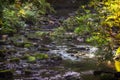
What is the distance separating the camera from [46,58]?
47.2 ft

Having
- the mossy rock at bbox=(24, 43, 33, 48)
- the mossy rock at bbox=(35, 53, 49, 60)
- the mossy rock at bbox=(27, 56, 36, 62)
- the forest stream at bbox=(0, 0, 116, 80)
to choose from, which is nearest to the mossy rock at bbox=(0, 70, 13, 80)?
the forest stream at bbox=(0, 0, 116, 80)

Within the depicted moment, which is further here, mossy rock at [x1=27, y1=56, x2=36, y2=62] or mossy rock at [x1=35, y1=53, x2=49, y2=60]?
mossy rock at [x1=35, y1=53, x2=49, y2=60]

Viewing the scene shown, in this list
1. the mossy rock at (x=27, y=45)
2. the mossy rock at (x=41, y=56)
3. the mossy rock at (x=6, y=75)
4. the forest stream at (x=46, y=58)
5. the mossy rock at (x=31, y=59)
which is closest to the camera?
the mossy rock at (x=6, y=75)

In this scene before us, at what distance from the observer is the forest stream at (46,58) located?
1170 centimetres

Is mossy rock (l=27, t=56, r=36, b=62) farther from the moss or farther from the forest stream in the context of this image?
the moss

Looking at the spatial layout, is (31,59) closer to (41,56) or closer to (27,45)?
(41,56)

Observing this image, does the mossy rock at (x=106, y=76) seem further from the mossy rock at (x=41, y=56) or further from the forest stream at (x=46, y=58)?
the mossy rock at (x=41, y=56)

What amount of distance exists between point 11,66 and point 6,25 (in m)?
7.87

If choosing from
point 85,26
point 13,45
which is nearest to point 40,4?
point 85,26

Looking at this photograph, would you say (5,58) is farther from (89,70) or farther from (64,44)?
(64,44)

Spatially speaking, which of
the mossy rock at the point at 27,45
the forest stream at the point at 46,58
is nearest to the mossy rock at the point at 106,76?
the forest stream at the point at 46,58

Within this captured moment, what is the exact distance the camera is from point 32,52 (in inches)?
A: 613

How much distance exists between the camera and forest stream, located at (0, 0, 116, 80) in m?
11.7

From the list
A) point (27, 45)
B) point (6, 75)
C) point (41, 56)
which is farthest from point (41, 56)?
point (6, 75)
